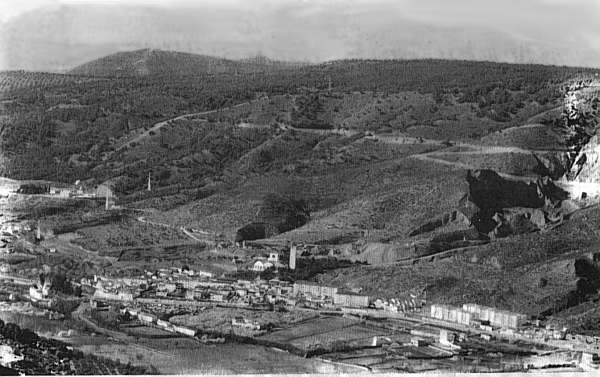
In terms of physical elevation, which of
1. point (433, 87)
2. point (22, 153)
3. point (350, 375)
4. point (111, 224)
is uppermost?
point (433, 87)

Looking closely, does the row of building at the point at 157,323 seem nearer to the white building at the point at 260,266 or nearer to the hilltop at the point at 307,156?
the hilltop at the point at 307,156

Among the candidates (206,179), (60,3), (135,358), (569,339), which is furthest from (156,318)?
(569,339)

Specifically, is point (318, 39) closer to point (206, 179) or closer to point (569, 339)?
point (206, 179)

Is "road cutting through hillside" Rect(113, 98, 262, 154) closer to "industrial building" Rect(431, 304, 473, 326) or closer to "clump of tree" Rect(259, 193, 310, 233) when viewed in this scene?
"clump of tree" Rect(259, 193, 310, 233)

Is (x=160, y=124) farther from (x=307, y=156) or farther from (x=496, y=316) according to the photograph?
(x=496, y=316)

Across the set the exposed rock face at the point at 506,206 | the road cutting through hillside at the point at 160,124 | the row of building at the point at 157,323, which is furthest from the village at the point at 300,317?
the road cutting through hillside at the point at 160,124

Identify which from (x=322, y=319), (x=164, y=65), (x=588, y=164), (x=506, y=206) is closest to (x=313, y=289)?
(x=322, y=319)
